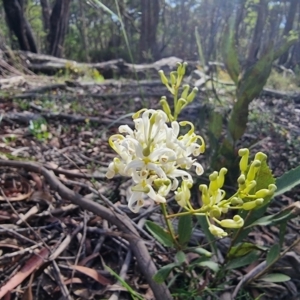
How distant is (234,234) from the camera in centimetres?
82

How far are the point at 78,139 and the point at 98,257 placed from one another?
105 centimetres

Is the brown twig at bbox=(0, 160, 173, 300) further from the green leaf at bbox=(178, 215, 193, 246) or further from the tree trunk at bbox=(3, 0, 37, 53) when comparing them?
the tree trunk at bbox=(3, 0, 37, 53)

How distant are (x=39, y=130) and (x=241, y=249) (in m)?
1.40

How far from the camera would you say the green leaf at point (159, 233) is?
2.53 feet

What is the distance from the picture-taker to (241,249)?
767mm

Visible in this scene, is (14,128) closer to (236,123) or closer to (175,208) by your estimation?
(175,208)

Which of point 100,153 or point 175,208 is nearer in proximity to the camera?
point 175,208

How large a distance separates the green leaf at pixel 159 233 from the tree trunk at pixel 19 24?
7.08 m

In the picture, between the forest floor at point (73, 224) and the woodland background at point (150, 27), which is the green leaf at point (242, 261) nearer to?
the forest floor at point (73, 224)

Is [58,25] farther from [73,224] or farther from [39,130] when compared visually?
[73,224]

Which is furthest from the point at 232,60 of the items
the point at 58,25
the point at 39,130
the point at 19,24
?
the point at 58,25

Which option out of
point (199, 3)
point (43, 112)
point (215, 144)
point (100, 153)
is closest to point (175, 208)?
point (215, 144)

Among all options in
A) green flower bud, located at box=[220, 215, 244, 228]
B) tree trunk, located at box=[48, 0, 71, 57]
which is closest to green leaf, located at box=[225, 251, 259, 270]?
green flower bud, located at box=[220, 215, 244, 228]

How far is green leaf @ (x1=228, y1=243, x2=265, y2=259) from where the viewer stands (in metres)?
0.76
